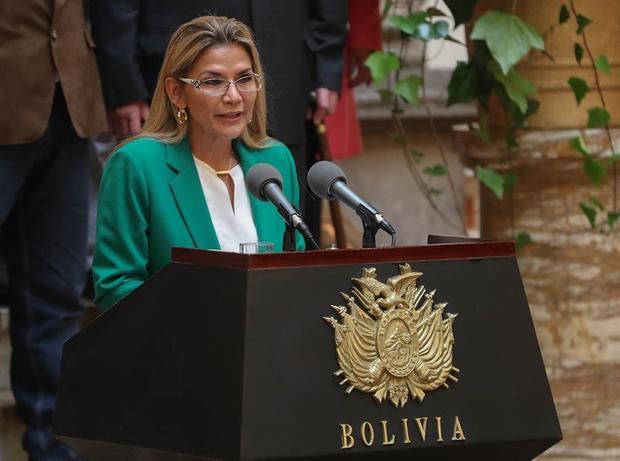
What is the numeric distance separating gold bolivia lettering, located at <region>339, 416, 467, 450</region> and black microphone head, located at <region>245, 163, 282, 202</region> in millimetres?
599

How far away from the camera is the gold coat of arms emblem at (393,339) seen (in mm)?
2920

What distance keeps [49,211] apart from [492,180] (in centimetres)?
129

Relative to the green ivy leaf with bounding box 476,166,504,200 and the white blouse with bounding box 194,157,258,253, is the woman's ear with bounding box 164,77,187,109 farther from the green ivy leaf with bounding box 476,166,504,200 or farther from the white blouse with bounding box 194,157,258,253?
the green ivy leaf with bounding box 476,166,504,200

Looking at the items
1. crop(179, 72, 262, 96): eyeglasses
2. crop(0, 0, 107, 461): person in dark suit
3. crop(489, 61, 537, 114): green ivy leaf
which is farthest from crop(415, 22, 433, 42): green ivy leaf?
crop(179, 72, 262, 96): eyeglasses

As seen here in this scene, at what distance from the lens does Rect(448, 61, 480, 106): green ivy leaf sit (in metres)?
4.79

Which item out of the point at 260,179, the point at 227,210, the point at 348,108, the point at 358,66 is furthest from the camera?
the point at 348,108

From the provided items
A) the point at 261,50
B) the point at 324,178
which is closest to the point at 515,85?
the point at 261,50

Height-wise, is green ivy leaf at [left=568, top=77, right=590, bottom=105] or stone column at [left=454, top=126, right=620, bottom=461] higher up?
green ivy leaf at [left=568, top=77, right=590, bottom=105]

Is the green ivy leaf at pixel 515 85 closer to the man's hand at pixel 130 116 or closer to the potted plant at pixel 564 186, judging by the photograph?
the potted plant at pixel 564 186

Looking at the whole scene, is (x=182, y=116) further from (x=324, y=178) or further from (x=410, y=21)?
(x=410, y=21)

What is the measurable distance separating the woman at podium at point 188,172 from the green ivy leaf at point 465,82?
3.80ft

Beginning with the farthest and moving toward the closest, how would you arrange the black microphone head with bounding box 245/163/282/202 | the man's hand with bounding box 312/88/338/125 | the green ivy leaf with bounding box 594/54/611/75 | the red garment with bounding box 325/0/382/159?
the red garment with bounding box 325/0/382/159
the man's hand with bounding box 312/88/338/125
the green ivy leaf with bounding box 594/54/611/75
the black microphone head with bounding box 245/163/282/202

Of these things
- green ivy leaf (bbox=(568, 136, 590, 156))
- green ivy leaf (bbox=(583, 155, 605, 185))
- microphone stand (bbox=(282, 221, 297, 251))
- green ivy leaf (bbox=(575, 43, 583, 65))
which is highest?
green ivy leaf (bbox=(575, 43, 583, 65))

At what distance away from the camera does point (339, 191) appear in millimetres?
3260
